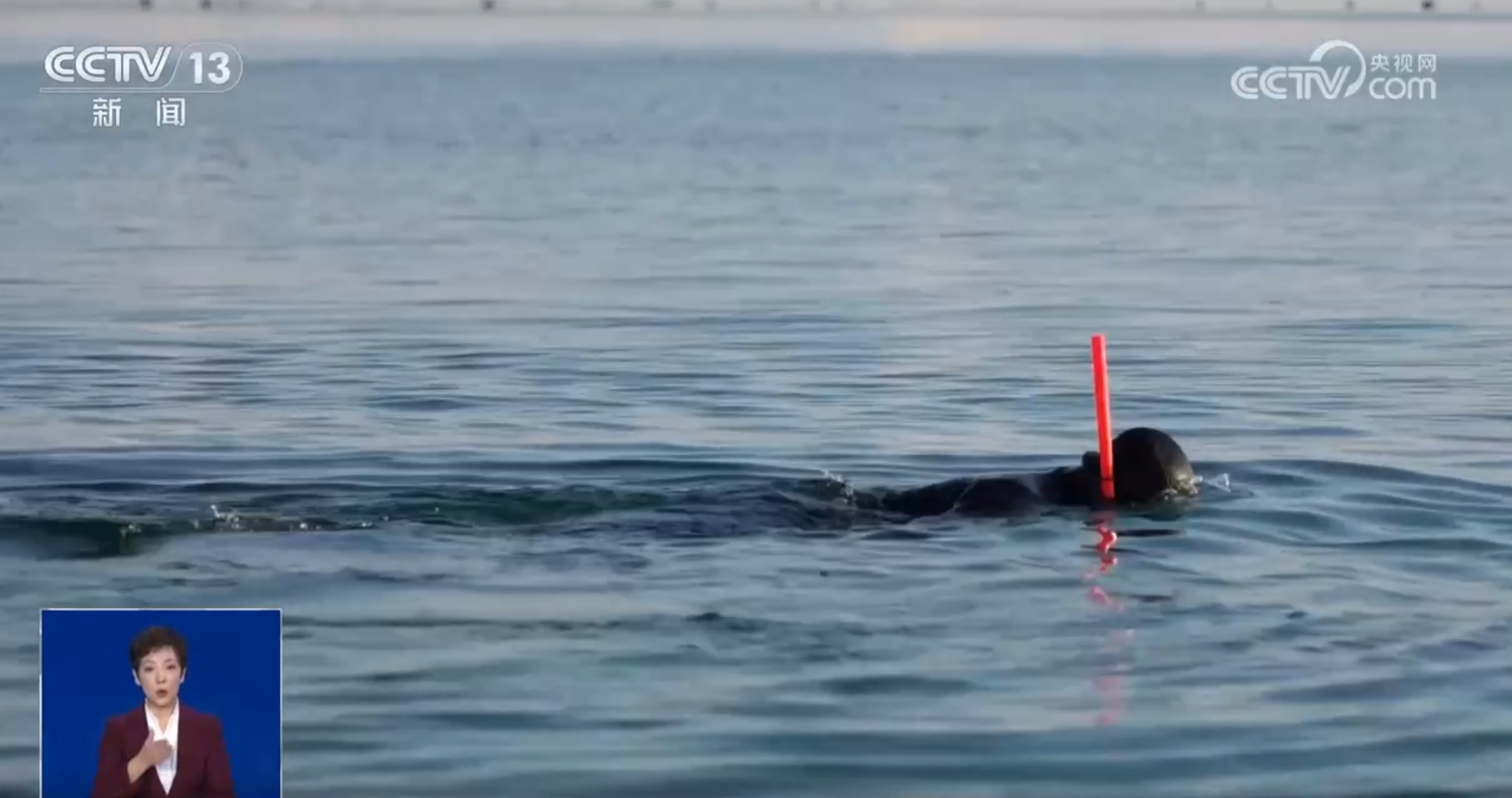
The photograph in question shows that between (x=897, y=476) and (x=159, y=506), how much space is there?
3.87 meters

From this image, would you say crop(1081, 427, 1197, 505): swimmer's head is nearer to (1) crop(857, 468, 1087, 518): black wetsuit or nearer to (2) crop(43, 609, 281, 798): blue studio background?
(1) crop(857, 468, 1087, 518): black wetsuit

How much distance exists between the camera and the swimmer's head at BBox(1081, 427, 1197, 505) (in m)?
12.7

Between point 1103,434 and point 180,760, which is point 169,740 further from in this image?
point 1103,434

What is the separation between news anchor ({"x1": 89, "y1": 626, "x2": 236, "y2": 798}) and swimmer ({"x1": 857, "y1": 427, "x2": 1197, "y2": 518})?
224 inches

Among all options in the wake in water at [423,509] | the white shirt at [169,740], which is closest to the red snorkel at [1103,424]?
the wake in water at [423,509]

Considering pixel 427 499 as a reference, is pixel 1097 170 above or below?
above

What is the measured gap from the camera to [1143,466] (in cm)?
1268

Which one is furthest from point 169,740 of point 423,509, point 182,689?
point 423,509

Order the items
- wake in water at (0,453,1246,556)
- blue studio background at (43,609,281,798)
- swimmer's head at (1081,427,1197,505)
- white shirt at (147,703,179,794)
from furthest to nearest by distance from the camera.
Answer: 1. swimmer's head at (1081,427,1197,505)
2. wake in water at (0,453,1246,556)
3. blue studio background at (43,609,281,798)
4. white shirt at (147,703,179,794)

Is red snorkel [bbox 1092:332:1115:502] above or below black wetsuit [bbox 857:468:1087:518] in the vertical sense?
above

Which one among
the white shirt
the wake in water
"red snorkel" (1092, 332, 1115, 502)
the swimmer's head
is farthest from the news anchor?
the swimmer's head

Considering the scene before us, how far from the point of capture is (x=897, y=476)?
1474 centimetres

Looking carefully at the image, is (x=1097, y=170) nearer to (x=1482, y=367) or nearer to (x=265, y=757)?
(x=1482, y=367)

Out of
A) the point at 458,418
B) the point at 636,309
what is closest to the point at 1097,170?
the point at 636,309
